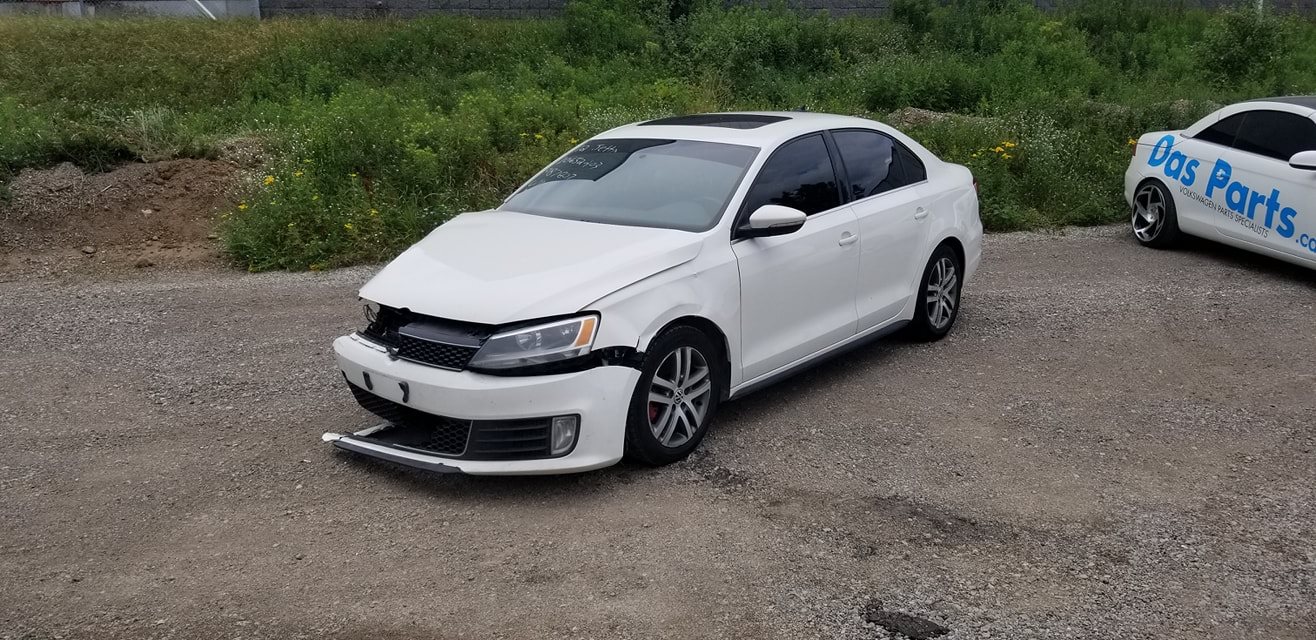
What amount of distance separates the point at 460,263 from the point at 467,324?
54 centimetres

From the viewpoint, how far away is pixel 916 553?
4.49 m

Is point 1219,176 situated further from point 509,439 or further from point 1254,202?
point 509,439

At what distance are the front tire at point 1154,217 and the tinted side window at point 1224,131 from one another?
574 mm

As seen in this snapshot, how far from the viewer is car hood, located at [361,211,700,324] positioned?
486 cm

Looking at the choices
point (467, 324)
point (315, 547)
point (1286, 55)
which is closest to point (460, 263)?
point (467, 324)

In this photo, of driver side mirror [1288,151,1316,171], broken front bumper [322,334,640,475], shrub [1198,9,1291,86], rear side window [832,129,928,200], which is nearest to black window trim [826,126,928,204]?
rear side window [832,129,928,200]

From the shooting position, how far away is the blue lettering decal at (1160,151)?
10.3m

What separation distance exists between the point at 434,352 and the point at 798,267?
2050 mm

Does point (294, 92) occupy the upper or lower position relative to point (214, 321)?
upper

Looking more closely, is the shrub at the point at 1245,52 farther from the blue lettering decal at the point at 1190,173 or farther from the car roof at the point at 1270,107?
the blue lettering decal at the point at 1190,173

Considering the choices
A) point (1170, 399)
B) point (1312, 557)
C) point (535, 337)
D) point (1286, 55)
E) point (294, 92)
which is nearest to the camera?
point (1312, 557)

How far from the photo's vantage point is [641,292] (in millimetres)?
5043

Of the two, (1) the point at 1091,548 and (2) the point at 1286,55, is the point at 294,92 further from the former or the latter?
(2) the point at 1286,55

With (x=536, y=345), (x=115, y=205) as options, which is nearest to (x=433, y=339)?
(x=536, y=345)
